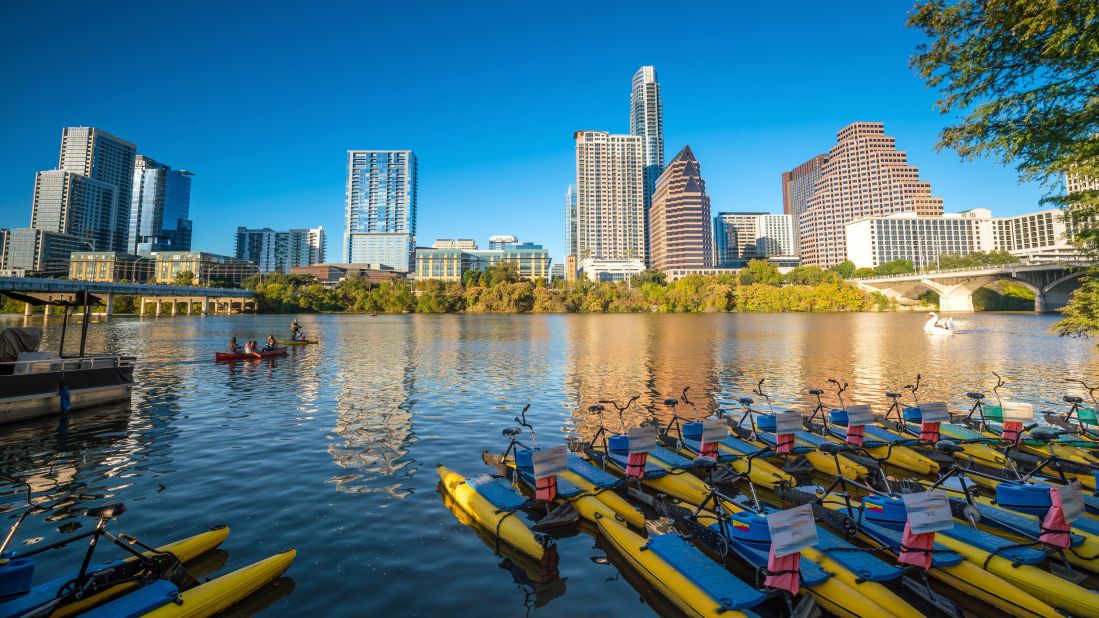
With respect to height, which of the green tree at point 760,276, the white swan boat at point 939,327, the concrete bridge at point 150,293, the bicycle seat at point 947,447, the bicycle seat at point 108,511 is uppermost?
the green tree at point 760,276

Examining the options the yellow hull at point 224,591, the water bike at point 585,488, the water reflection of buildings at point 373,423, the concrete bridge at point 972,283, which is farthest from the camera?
the concrete bridge at point 972,283

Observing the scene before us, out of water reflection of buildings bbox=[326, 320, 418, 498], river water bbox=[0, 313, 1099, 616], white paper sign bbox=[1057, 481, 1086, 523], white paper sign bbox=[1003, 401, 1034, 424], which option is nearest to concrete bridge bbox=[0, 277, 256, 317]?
water reflection of buildings bbox=[326, 320, 418, 498]

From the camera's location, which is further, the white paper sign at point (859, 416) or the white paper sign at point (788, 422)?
the white paper sign at point (859, 416)

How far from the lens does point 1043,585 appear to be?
7359 millimetres

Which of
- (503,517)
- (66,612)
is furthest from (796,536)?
(66,612)

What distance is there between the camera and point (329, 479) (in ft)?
45.8

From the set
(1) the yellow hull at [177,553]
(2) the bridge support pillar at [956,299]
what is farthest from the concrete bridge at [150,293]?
(2) the bridge support pillar at [956,299]

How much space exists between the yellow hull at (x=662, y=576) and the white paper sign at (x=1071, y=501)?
20.8 feet

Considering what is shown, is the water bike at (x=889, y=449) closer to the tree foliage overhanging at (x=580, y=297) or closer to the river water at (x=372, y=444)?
the river water at (x=372, y=444)

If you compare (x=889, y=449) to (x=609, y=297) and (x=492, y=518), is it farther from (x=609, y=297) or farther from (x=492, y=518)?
(x=609, y=297)

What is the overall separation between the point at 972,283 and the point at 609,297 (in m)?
96.6

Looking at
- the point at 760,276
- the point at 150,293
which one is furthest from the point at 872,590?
the point at 760,276

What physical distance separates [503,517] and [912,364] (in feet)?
137

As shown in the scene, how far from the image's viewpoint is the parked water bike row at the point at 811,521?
7.27 meters
